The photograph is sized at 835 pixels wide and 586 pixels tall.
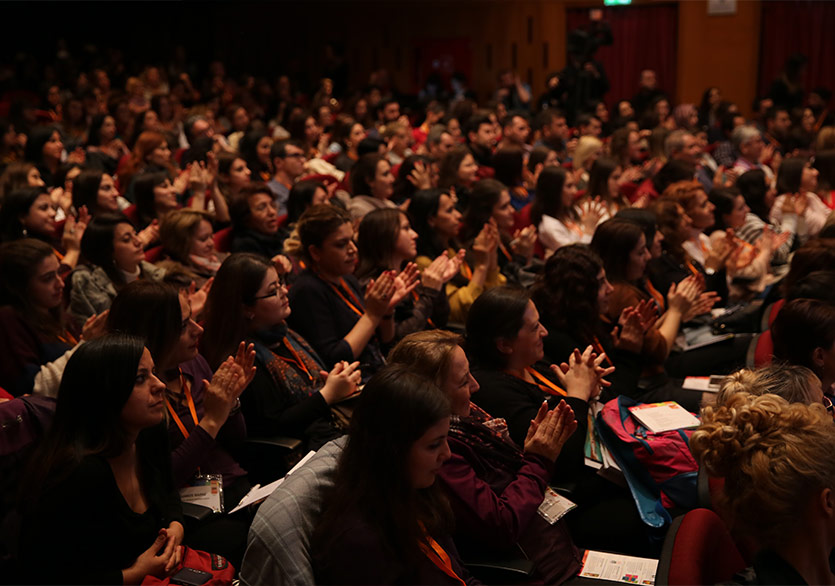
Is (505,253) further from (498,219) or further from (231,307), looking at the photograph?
(231,307)

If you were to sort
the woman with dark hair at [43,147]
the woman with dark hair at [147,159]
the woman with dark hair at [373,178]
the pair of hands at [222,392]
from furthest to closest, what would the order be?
the woman with dark hair at [43,147], the woman with dark hair at [147,159], the woman with dark hair at [373,178], the pair of hands at [222,392]

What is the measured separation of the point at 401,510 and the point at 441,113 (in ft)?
28.6

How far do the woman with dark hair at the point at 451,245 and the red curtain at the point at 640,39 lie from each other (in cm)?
1016

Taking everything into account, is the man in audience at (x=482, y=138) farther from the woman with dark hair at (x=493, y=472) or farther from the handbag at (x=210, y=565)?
the handbag at (x=210, y=565)

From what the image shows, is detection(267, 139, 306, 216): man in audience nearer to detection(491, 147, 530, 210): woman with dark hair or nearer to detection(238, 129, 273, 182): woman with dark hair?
detection(238, 129, 273, 182): woman with dark hair

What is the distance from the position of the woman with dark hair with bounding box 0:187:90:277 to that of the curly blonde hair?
139 inches

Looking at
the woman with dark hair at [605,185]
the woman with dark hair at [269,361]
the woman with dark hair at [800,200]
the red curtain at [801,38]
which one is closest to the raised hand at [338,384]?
the woman with dark hair at [269,361]

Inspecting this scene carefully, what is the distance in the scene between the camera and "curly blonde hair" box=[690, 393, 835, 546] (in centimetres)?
166

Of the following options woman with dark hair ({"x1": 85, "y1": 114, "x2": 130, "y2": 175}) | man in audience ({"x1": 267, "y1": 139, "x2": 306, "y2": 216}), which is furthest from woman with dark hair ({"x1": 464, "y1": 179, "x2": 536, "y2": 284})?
woman with dark hair ({"x1": 85, "y1": 114, "x2": 130, "y2": 175})

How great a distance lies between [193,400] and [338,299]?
2.96 feet

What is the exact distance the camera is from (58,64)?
12.0 meters

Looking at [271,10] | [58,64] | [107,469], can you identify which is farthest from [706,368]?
[271,10]

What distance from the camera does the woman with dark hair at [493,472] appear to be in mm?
2129

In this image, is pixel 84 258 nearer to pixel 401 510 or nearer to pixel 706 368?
pixel 401 510
